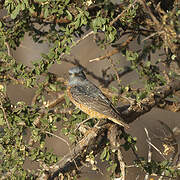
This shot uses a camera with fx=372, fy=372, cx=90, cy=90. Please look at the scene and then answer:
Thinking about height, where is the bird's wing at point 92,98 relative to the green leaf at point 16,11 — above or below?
below

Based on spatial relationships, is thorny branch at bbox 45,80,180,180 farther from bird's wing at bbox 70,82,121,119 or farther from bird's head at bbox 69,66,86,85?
bird's head at bbox 69,66,86,85

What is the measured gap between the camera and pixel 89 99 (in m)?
5.34

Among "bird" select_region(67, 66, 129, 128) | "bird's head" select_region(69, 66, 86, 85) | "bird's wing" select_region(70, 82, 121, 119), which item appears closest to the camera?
"bird" select_region(67, 66, 129, 128)

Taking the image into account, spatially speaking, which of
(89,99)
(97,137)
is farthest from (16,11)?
(89,99)

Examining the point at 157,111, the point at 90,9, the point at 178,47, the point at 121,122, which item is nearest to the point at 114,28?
the point at 90,9

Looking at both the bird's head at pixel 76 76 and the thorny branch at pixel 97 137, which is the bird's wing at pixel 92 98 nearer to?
the bird's head at pixel 76 76

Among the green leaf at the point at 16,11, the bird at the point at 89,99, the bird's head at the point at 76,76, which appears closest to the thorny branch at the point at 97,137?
the bird at the point at 89,99

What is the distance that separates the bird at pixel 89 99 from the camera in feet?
15.4

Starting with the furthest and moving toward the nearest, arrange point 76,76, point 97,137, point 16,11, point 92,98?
1. point 76,76
2. point 92,98
3. point 97,137
4. point 16,11

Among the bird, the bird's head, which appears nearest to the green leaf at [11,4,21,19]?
the bird

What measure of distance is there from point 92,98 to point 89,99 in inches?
1.8

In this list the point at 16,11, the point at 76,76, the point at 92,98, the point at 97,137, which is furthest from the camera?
the point at 76,76

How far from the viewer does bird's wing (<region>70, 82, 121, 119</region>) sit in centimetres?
500

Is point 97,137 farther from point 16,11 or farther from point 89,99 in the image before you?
point 16,11
